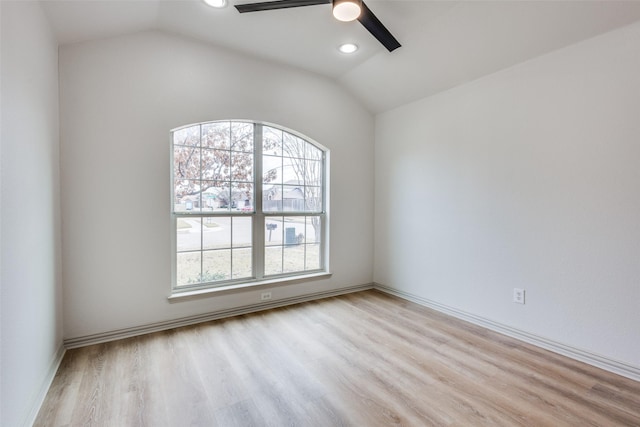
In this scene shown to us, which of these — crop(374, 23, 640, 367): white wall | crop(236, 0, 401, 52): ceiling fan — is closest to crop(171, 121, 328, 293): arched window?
crop(374, 23, 640, 367): white wall

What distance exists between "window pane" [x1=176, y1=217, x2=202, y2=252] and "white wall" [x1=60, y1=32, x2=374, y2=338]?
156mm

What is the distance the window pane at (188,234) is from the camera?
9.79 ft

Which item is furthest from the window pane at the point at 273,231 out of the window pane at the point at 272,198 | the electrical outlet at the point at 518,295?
the electrical outlet at the point at 518,295

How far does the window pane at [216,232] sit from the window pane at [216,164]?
438mm

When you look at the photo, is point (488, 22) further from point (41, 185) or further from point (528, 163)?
point (41, 185)

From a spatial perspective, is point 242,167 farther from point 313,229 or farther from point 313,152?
point 313,229

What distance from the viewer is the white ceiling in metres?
2.16

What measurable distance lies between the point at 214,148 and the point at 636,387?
3886 millimetres

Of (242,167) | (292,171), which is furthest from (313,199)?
(242,167)

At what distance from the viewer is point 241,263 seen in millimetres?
3336

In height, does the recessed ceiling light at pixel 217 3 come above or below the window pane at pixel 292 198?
above

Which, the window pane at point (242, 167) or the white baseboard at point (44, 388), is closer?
the white baseboard at point (44, 388)

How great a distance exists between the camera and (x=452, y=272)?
3266 mm

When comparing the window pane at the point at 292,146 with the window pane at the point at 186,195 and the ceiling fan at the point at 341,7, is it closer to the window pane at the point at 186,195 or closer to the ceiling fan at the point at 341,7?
the window pane at the point at 186,195
